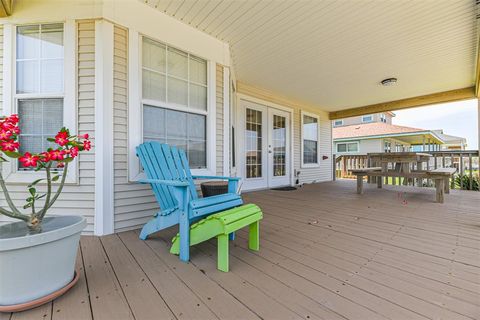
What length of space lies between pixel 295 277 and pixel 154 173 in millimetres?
1436

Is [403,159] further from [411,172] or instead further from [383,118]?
[383,118]

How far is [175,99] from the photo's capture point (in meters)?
2.65

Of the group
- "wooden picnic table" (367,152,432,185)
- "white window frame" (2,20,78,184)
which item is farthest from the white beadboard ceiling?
"wooden picnic table" (367,152,432,185)

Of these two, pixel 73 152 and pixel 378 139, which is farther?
pixel 378 139

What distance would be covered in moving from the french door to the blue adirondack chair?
8.46ft

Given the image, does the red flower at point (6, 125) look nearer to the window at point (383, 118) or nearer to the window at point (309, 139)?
the window at point (309, 139)

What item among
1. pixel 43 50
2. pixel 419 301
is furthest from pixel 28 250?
pixel 43 50

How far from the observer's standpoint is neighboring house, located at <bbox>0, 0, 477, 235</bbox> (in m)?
2.12

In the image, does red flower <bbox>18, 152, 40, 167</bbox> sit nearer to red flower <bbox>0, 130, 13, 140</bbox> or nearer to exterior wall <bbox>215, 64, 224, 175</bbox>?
red flower <bbox>0, 130, 13, 140</bbox>

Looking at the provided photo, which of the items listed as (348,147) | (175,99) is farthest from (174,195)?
(348,147)

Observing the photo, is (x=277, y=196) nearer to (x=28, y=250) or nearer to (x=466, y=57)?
(x=28, y=250)

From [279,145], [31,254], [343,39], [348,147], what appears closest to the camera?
[31,254]

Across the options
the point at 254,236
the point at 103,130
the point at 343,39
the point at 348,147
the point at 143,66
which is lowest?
the point at 254,236

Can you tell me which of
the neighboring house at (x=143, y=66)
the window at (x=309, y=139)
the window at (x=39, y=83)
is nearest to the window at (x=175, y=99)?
the neighboring house at (x=143, y=66)
